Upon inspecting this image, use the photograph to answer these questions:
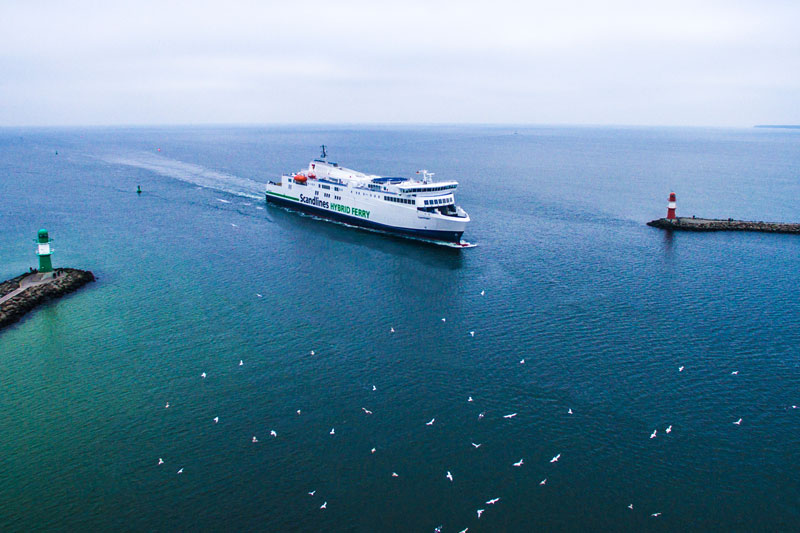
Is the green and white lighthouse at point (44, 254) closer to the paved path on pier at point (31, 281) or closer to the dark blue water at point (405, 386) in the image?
the paved path on pier at point (31, 281)

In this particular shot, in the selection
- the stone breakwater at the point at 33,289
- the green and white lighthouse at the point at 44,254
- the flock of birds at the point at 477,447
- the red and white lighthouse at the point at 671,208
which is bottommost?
the flock of birds at the point at 477,447

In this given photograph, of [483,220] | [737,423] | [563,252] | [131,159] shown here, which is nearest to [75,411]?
[737,423]

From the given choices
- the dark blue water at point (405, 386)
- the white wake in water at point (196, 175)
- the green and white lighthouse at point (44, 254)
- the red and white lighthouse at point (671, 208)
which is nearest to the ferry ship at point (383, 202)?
the dark blue water at point (405, 386)

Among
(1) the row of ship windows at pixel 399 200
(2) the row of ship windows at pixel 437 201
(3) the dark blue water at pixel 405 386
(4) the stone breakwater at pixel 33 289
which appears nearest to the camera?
(3) the dark blue water at pixel 405 386

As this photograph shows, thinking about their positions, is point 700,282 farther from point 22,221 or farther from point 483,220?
point 22,221

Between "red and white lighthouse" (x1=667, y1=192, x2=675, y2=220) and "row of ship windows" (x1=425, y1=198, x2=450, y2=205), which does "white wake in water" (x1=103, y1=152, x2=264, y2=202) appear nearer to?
"row of ship windows" (x1=425, y1=198, x2=450, y2=205)

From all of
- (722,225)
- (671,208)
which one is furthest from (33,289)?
(722,225)

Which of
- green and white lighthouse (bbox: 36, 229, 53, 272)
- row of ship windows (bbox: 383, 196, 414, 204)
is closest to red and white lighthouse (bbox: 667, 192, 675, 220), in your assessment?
row of ship windows (bbox: 383, 196, 414, 204)
